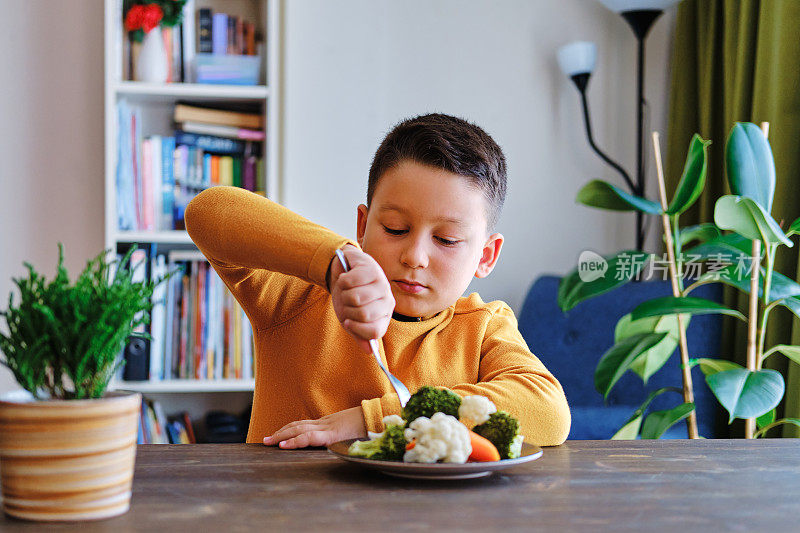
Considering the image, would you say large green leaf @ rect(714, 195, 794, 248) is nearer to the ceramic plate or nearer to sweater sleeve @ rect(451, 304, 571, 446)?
sweater sleeve @ rect(451, 304, 571, 446)

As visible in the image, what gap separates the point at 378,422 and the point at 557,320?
170 cm

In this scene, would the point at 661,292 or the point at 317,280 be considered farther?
the point at 661,292

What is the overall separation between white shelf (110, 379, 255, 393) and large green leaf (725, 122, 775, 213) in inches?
56.3

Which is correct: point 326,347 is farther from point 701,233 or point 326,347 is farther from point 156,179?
point 156,179

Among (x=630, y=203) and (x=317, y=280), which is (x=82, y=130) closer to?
(x=630, y=203)

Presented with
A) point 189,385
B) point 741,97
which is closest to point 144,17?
point 189,385

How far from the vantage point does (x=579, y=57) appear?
2.76 meters

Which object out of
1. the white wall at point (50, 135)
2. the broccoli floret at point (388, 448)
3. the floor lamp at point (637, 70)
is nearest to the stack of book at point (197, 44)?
the white wall at point (50, 135)

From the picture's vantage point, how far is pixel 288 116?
265cm

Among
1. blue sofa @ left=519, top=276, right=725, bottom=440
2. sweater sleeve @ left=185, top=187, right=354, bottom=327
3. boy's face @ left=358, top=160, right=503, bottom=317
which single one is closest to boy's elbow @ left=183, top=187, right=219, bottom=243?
sweater sleeve @ left=185, top=187, right=354, bottom=327

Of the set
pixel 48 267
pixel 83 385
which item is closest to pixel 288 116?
pixel 48 267

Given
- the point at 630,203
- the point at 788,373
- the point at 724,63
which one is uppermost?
the point at 724,63

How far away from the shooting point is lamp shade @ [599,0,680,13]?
2.51 m

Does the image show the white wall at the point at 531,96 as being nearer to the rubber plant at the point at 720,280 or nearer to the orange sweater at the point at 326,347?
the rubber plant at the point at 720,280
